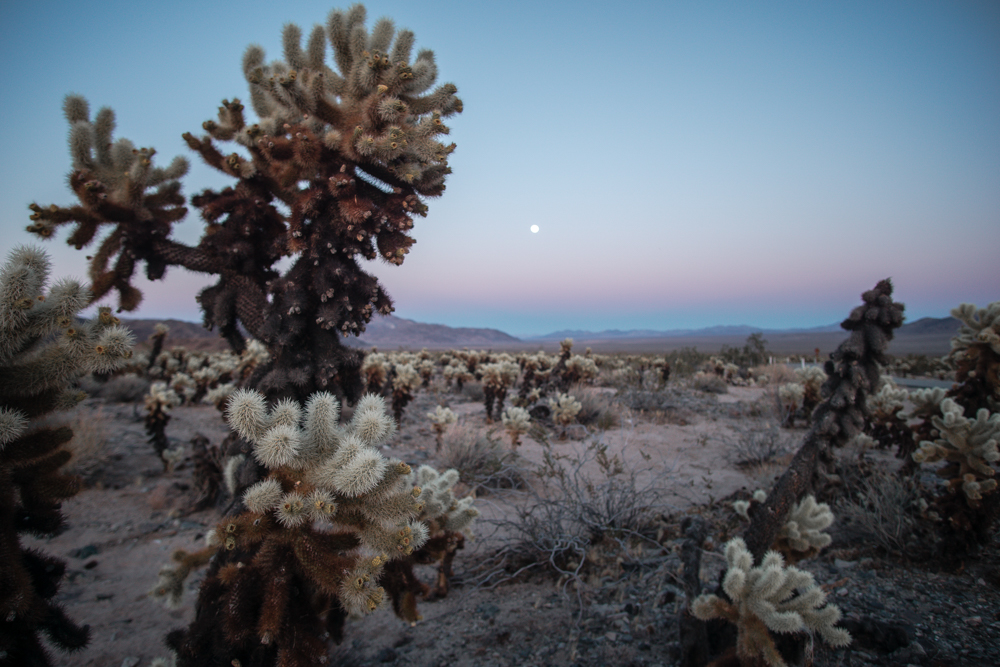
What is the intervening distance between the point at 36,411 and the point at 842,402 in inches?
159

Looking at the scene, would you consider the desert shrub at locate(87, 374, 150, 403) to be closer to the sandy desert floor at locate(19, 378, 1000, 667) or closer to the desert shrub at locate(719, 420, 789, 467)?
the sandy desert floor at locate(19, 378, 1000, 667)

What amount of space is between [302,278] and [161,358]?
1471cm

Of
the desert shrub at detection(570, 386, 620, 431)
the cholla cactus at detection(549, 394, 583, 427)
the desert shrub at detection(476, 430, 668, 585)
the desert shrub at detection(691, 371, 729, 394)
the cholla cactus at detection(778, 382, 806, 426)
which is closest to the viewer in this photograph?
the desert shrub at detection(476, 430, 668, 585)

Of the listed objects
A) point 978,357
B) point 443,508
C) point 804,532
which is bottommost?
point 804,532

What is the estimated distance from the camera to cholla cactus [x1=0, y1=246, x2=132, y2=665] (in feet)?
5.08

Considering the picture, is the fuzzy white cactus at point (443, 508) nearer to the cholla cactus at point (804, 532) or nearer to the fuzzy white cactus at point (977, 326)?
the cholla cactus at point (804, 532)

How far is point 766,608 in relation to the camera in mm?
2012

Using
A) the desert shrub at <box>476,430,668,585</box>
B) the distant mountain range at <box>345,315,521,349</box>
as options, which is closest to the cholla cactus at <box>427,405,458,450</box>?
the desert shrub at <box>476,430,668,585</box>

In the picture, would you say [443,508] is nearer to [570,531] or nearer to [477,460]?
[570,531]

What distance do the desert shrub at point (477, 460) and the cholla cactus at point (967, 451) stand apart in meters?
4.09

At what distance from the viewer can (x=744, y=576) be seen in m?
2.10

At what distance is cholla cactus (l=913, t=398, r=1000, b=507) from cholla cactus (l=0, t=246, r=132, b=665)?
5131 mm

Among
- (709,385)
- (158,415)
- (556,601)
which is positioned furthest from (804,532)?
(709,385)

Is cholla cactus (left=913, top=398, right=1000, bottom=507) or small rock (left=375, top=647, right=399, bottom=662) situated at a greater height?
cholla cactus (left=913, top=398, right=1000, bottom=507)
